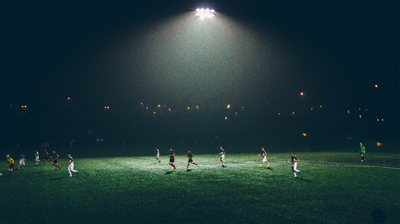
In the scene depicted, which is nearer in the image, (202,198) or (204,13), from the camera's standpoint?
(202,198)

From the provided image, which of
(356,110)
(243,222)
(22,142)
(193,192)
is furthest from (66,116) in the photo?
(356,110)

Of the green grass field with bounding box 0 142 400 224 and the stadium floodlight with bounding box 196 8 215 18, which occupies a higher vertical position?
the stadium floodlight with bounding box 196 8 215 18

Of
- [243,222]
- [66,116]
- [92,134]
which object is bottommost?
[243,222]

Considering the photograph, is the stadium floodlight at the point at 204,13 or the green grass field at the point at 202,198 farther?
the stadium floodlight at the point at 204,13

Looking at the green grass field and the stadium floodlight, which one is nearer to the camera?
the green grass field

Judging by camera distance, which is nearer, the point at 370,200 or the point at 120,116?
the point at 370,200

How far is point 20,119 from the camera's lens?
6450cm

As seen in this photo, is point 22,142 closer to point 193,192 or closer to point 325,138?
point 193,192

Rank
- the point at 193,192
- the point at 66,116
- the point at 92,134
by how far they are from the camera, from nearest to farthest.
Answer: the point at 193,192
the point at 92,134
the point at 66,116

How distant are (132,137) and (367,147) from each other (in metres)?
50.2

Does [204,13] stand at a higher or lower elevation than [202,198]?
higher

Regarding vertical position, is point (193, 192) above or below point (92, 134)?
below

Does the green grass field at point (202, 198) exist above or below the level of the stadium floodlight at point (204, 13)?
below

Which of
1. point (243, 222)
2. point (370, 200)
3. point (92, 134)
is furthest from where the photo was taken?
point (92, 134)
